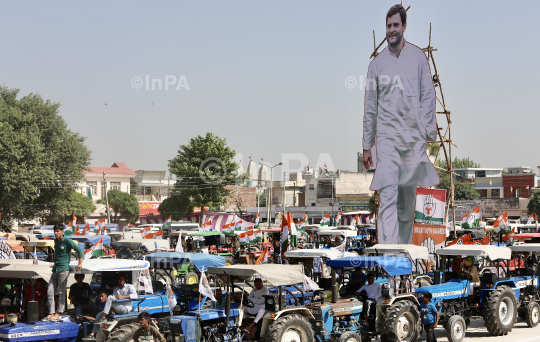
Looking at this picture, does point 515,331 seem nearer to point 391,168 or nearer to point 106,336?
point 106,336

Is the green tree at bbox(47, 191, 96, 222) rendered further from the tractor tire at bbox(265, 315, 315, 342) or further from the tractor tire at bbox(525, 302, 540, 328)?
the tractor tire at bbox(265, 315, 315, 342)

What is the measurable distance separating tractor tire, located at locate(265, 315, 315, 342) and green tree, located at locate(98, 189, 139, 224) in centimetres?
6981

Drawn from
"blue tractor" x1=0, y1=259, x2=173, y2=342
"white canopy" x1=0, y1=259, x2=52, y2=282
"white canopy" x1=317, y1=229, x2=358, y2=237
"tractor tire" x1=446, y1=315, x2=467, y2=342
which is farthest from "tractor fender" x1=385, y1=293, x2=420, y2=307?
"white canopy" x1=317, y1=229, x2=358, y2=237

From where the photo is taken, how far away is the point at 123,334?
33.0ft

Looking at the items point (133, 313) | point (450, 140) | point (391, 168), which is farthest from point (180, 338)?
point (450, 140)

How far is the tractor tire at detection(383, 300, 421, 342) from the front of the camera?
1198cm

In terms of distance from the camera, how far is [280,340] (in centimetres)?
1026

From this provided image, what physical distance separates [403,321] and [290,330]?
2961 millimetres

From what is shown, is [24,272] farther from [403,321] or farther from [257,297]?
[403,321]

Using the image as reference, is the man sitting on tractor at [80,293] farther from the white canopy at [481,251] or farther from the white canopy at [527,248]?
the white canopy at [527,248]

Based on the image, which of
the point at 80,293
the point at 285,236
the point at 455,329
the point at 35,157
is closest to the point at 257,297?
the point at 80,293

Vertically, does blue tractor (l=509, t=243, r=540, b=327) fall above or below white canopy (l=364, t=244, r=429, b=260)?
below

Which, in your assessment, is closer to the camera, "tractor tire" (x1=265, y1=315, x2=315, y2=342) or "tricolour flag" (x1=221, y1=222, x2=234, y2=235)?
"tractor tire" (x1=265, y1=315, x2=315, y2=342)

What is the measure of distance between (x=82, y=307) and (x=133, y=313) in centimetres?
122
